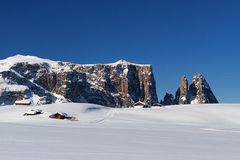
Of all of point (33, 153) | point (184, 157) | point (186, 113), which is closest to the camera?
point (33, 153)

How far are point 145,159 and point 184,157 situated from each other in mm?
1604

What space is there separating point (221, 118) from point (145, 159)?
228 feet

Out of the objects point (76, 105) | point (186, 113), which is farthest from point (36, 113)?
point (186, 113)

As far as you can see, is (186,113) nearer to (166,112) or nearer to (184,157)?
(166,112)

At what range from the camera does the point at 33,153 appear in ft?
41.2

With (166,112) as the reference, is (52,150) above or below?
below

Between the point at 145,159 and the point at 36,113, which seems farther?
the point at 36,113

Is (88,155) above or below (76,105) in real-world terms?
below

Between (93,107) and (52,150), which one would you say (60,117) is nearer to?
(93,107)

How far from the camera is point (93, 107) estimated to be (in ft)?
280

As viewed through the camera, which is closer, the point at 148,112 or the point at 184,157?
the point at 184,157

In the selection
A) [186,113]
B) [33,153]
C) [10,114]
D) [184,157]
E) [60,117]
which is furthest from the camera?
[186,113]

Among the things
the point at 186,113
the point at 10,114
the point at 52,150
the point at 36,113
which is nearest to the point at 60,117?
the point at 36,113

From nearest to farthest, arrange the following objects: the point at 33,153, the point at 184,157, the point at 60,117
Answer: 1. the point at 33,153
2. the point at 184,157
3. the point at 60,117
